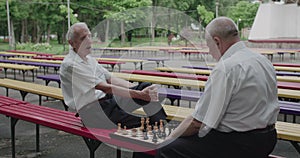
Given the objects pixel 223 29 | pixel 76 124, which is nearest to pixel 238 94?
pixel 223 29

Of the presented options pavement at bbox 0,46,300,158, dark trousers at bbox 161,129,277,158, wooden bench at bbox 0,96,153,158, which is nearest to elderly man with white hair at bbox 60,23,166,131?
wooden bench at bbox 0,96,153,158

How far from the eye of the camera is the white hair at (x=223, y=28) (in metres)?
2.48

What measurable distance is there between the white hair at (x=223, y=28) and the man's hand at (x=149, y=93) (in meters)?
0.98

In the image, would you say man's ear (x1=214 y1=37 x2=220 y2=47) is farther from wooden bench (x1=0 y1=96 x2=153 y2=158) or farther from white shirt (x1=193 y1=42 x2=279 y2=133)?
wooden bench (x1=0 y1=96 x2=153 y2=158)

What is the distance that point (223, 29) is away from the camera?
248 centimetres

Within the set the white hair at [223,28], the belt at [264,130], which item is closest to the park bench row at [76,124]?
the belt at [264,130]

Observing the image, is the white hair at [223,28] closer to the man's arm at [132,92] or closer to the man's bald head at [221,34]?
the man's bald head at [221,34]

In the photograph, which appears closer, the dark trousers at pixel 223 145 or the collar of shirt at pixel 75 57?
the dark trousers at pixel 223 145

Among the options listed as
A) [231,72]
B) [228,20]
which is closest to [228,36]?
[228,20]

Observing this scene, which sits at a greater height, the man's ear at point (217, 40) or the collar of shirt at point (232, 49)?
the man's ear at point (217, 40)

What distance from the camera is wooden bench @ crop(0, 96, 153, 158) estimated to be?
10.8 ft

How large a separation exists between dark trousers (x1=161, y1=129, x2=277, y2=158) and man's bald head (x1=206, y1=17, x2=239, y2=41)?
25.8 inches

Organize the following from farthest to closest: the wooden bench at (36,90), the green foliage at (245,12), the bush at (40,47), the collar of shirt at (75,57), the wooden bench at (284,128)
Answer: the green foliage at (245,12), the bush at (40,47), the wooden bench at (36,90), the collar of shirt at (75,57), the wooden bench at (284,128)

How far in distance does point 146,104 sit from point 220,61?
127cm
